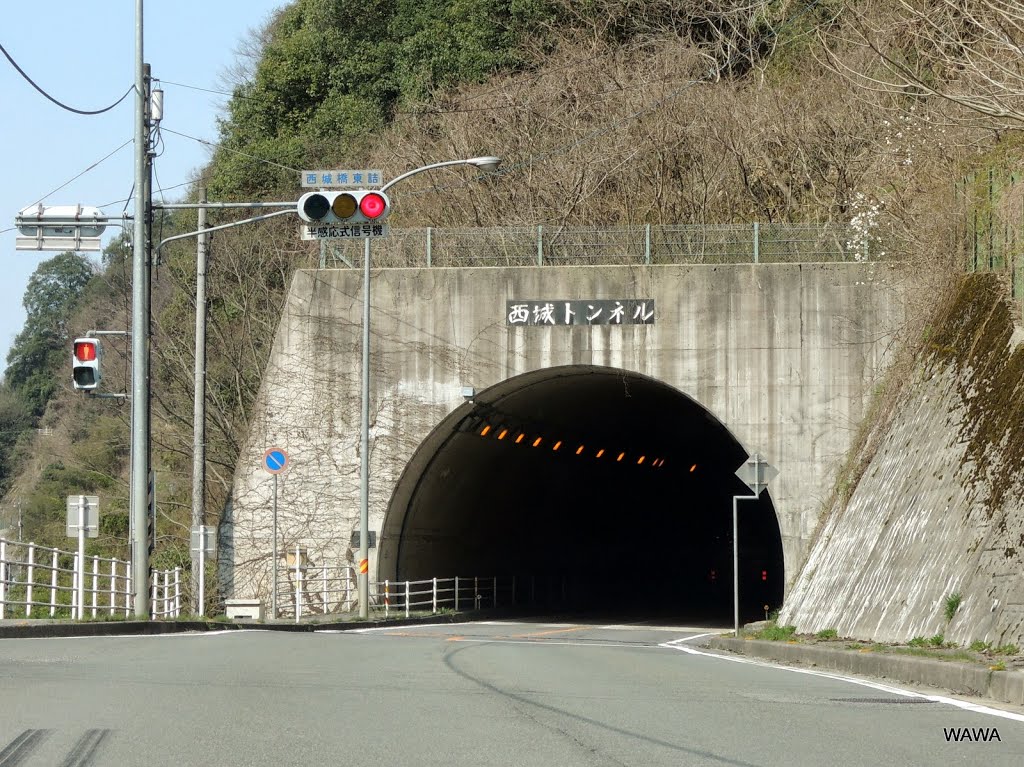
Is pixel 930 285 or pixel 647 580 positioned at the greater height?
pixel 930 285

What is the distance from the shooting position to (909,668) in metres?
12.0

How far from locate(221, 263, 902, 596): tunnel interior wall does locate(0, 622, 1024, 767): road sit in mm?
13676

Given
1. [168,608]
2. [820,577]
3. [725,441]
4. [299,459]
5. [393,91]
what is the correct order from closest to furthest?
[820,577]
[168,608]
[299,459]
[725,441]
[393,91]

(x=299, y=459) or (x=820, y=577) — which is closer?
(x=820, y=577)

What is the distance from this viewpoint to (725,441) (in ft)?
134

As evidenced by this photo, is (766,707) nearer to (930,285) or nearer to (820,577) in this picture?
(820,577)

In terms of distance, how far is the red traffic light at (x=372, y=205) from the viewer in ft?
74.4

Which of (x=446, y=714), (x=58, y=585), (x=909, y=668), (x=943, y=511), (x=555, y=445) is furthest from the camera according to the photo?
(x=555, y=445)

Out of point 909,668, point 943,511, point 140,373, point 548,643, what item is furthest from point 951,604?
point 140,373

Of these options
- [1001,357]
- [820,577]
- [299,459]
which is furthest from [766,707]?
[299,459]

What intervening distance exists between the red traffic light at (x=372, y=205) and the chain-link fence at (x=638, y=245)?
5.46 meters

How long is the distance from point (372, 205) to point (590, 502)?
19.9 meters

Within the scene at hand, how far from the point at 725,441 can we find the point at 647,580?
25.0 ft

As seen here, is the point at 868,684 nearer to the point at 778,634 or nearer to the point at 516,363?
the point at 778,634
